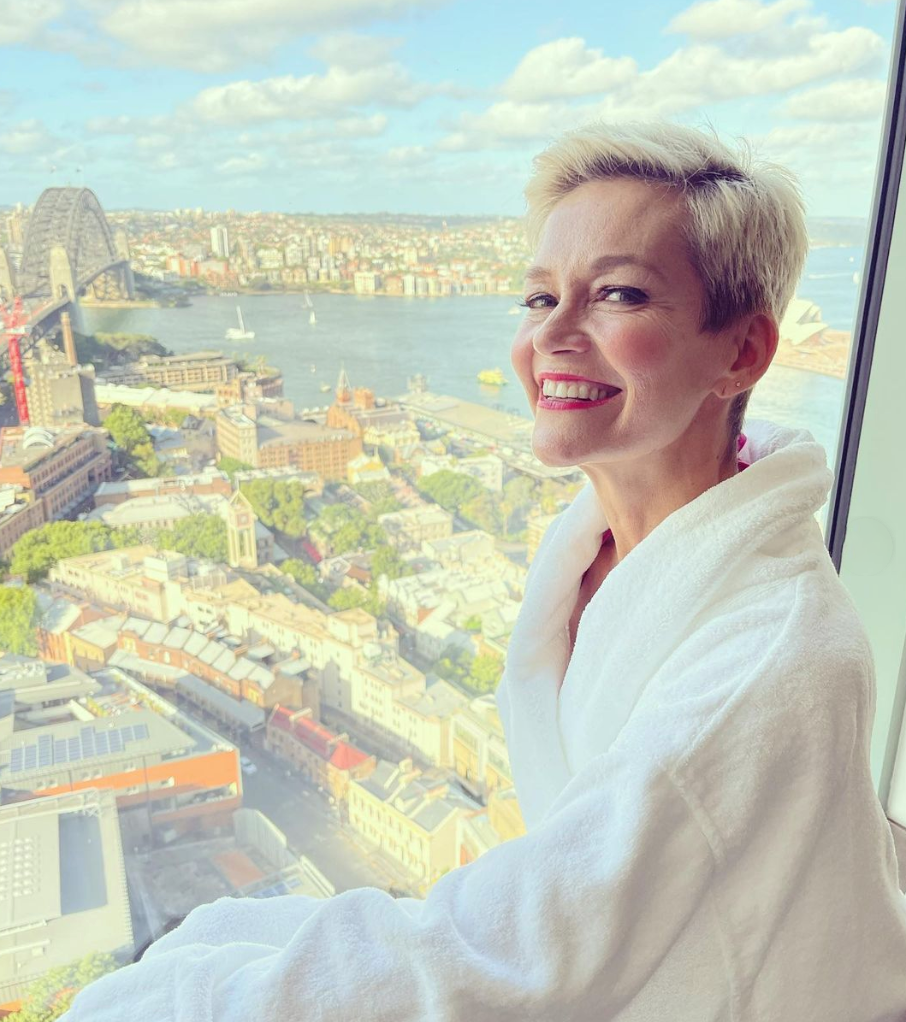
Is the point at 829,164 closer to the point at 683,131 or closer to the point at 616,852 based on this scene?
the point at 683,131

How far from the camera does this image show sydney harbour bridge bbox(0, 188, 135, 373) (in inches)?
52.4

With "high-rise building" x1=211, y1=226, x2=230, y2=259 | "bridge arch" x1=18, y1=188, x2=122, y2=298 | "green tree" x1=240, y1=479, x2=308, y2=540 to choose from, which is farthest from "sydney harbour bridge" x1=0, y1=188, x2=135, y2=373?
"green tree" x1=240, y1=479, x2=308, y2=540

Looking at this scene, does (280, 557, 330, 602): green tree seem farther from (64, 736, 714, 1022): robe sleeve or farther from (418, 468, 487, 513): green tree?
(64, 736, 714, 1022): robe sleeve

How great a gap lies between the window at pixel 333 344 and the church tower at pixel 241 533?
2 centimetres

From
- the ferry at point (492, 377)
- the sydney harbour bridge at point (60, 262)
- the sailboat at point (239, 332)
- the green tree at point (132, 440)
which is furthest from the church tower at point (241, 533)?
the ferry at point (492, 377)

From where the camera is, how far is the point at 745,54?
157 centimetres

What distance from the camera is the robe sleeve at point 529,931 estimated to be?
0.67 metres

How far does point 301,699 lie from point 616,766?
39.5 inches

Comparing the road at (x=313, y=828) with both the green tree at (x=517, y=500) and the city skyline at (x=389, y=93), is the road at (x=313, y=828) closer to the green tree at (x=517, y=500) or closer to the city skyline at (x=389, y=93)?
the green tree at (x=517, y=500)

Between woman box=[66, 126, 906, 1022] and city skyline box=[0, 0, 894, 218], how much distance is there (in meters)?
0.46

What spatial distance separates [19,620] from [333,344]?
0.68 metres

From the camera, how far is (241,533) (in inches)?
60.6

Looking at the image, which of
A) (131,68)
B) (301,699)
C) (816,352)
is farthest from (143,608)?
(816,352)

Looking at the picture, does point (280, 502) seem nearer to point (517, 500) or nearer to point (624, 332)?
point (517, 500)
